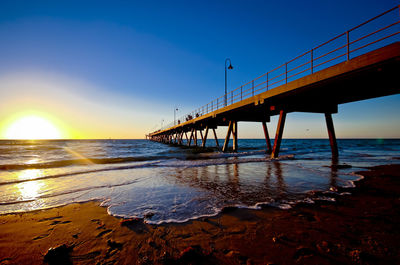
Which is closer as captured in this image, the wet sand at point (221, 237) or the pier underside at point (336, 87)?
the wet sand at point (221, 237)

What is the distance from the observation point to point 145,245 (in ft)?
7.75

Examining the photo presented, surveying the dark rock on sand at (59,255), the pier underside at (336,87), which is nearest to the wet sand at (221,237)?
the dark rock on sand at (59,255)

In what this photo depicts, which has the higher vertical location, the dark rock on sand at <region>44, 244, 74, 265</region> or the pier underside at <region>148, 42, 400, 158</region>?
the pier underside at <region>148, 42, 400, 158</region>

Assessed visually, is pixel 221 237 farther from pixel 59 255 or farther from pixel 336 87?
pixel 336 87

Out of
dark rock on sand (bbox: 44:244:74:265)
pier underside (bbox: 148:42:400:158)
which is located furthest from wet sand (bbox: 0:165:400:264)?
pier underside (bbox: 148:42:400:158)

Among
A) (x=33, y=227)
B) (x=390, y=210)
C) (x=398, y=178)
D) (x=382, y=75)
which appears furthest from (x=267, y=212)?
(x=382, y=75)

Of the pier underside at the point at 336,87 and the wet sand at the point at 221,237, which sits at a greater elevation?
the pier underside at the point at 336,87

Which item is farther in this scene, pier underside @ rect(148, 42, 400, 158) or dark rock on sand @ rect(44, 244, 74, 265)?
pier underside @ rect(148, 42, 400, 158)

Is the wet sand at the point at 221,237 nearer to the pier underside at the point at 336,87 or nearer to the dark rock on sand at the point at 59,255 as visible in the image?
the dark rock on sand at the point at 59,255

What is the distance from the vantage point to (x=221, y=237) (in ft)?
8.21

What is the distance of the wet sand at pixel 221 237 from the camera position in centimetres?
206

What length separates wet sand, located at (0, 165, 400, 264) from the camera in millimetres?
2061

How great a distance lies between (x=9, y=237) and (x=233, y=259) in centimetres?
354

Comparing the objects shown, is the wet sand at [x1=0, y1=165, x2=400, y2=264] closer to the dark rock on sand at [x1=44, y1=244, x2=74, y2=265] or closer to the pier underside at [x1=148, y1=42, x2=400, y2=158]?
the dark rock on sand at [x1=44, y1=244, x2=74, y2=265]
